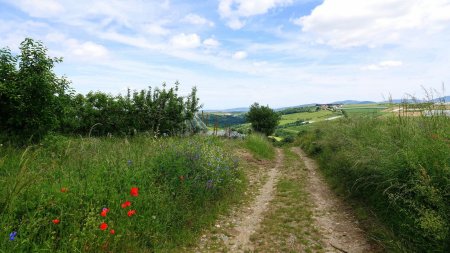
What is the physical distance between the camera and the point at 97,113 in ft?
49.3

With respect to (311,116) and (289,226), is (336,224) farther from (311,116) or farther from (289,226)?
(311,116)

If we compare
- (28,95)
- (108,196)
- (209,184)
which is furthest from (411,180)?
(28,95)

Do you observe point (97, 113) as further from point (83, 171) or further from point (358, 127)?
point (358, 127)

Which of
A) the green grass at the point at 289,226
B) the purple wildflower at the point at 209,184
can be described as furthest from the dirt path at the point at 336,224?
the purple wildflower at the point at 209,184

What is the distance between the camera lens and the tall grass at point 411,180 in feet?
13.9

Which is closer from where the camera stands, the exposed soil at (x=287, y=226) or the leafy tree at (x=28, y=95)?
the exposed soil at (x=287, y=226)

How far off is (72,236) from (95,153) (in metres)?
3.07

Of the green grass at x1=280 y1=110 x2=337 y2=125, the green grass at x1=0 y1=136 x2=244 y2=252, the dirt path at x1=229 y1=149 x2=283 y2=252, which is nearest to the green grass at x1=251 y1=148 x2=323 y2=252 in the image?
the dirt path at x1=229 y1=149 x2=283 y2=252

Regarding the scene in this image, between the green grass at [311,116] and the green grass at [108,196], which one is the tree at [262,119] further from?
the green grass at [108,196]

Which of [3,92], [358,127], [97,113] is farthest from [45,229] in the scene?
[97,113]

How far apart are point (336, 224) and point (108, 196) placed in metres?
4.95

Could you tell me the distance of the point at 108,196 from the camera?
496cm

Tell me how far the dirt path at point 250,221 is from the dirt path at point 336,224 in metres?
1.35

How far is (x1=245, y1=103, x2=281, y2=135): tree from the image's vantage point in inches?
1786
